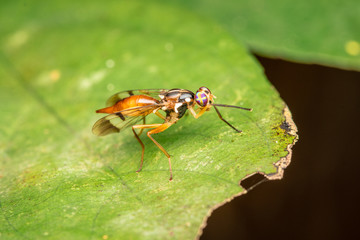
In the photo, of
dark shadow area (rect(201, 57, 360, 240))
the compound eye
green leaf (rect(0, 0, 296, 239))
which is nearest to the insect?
the compound eye

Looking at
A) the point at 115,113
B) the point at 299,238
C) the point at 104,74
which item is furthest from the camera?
the point at 299,238

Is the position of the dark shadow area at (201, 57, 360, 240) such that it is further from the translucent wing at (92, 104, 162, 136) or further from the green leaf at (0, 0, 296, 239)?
the translucent wing at (92, 104, 162, 136)

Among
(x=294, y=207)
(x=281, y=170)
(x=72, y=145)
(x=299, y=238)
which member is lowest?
(x=299, y=238)

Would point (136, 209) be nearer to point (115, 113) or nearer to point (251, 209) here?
point (115, 113)

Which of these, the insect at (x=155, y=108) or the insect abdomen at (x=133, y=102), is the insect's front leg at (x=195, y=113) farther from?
the insect abdomen at (x=133, y=102)

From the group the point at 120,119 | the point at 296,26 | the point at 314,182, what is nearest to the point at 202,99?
the point at 120,119

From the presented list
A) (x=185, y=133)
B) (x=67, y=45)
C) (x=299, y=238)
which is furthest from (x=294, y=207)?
(x=67, y=45)

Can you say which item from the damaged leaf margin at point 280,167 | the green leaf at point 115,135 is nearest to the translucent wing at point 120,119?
the green leaf at point 115,135
